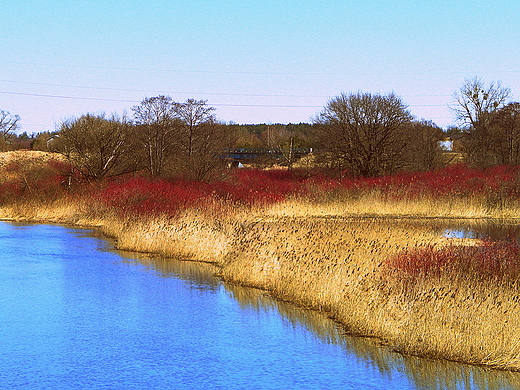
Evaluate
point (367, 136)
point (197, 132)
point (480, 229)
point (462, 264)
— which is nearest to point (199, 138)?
point (197, 132)

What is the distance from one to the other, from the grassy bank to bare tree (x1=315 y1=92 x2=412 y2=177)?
7.49 ft

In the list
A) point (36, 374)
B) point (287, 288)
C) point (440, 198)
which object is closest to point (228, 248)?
point (287, 288)

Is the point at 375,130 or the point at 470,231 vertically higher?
the point at 375,130

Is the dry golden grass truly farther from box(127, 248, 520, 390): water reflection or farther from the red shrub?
the red shrub

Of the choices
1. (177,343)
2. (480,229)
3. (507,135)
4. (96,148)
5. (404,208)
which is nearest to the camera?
(177,343)

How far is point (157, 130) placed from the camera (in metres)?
38.0

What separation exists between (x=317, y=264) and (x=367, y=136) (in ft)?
83.0

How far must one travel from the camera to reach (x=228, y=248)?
17.8m

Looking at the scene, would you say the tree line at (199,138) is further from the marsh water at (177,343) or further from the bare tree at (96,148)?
the marsh water at (177,343)

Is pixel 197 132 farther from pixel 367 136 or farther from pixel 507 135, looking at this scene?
pixel 507 135

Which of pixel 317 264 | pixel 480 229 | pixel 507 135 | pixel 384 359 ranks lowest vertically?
pixel 384 359

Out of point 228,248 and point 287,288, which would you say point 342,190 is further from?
point 287,288

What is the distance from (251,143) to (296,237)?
257ft

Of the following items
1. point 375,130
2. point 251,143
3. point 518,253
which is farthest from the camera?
point 251,143
